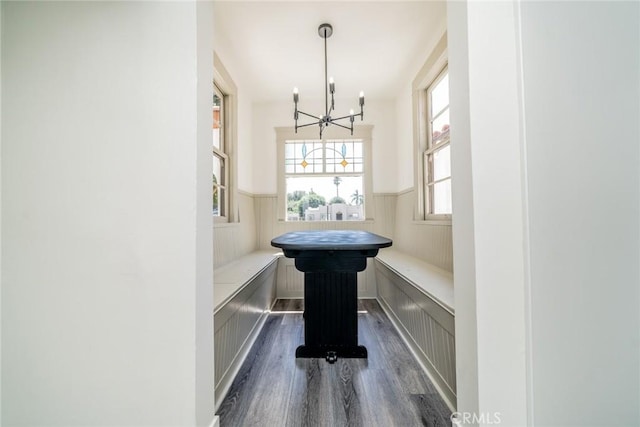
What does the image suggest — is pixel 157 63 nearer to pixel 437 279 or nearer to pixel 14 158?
pixel 14 158

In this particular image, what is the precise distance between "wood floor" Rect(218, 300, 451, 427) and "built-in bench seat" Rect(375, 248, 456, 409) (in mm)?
110

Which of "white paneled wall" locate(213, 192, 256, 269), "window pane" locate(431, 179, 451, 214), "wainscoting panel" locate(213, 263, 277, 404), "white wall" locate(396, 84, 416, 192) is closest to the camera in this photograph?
"wainscoting panel" locate(213, 263, 277, 404)

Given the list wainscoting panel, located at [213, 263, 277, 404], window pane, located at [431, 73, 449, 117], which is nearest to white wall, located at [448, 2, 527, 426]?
wainscoting panel, located at [213, 263, 277, 404]

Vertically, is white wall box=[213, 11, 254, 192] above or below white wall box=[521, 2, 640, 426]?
above

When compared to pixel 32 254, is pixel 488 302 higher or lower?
lower

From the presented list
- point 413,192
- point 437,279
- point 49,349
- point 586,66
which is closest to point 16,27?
point 49,349

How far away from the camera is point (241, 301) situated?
186 cm

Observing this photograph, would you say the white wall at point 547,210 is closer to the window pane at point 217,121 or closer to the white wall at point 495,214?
the white wall at point 495,214

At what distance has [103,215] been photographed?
1026 mm

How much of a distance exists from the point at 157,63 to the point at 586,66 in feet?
5.05

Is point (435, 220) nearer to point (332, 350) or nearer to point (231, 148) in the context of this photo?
point (332, 350)

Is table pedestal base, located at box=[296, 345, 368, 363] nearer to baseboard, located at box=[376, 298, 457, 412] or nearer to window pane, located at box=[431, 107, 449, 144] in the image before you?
baseboard, located at box=[376, 298, 457, 412]

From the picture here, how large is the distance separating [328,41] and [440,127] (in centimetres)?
150

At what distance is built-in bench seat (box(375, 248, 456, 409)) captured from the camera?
1396mm
